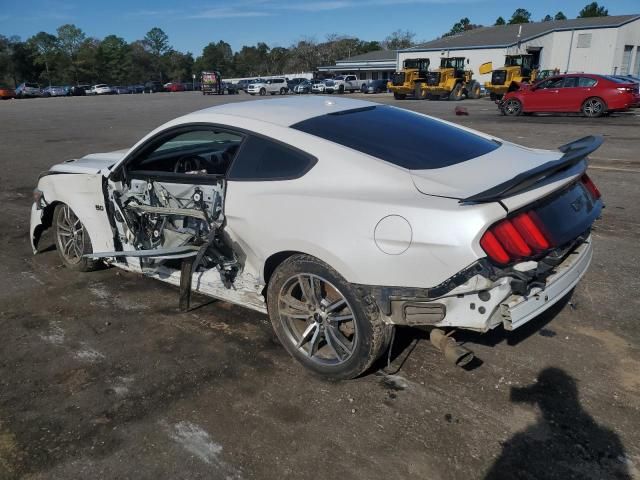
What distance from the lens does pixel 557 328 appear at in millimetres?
3699

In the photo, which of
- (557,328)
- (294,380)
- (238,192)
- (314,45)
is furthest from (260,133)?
(314,45)

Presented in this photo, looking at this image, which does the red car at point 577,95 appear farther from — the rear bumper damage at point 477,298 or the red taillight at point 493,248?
the red taillight at point 493,248

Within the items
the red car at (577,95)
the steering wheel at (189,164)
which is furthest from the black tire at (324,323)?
the red car at (577,95)

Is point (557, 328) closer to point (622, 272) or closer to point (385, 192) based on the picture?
point (622, 272)

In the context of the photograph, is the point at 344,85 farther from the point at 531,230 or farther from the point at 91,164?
the point at 531,230

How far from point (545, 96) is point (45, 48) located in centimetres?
10524

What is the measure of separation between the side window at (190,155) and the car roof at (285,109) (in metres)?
0.47

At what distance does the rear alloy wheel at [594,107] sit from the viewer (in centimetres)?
1861

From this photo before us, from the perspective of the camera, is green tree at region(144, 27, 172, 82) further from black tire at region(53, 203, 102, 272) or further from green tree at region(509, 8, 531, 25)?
black tire at region(53, 203, 102, 272)

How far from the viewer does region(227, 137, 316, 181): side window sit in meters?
3.11

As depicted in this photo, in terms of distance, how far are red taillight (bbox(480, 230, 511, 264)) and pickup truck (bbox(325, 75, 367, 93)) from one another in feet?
147

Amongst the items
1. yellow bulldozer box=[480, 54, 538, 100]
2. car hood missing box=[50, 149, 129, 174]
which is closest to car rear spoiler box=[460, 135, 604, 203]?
car hood missing box=[50, 149, 129, 174]

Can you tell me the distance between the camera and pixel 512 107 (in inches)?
814

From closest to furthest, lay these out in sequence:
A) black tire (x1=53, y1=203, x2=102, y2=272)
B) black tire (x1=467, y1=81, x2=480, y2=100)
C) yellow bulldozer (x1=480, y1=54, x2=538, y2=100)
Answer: black tire (x1=53, y1=203, x2=102, y2=272) < yellow bulldozer (x1=480, y1=54, x2=538, y2=100) < black tire (x1=467, y1=81, x2=480, y2=100)
